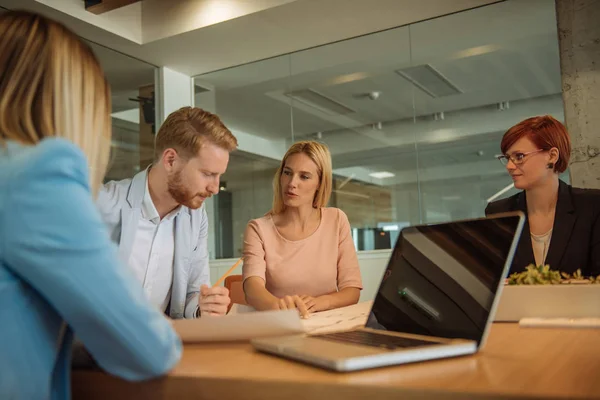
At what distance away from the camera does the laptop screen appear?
1032 millimetres

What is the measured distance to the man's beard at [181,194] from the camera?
224 centimetres

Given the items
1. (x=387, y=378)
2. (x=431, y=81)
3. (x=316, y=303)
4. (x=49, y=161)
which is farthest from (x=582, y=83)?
(x=49, y=161)

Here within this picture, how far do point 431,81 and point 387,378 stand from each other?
175 inches

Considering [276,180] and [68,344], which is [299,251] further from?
[68,344]

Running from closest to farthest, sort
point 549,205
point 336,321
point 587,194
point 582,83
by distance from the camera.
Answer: point 336,321, point 587,194, point 549,205, point 582,83

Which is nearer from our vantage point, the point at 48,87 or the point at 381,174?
the point at 48,87

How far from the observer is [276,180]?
2.89 meters

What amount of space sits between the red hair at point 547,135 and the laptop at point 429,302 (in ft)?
5.31

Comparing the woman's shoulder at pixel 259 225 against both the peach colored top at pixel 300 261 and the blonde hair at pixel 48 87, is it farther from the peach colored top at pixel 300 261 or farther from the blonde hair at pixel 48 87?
the blonde hair at pixel 48 87

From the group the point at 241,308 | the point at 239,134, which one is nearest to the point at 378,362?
the point at 241,308

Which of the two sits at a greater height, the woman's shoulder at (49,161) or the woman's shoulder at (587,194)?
the woman's shoulder at (587,194)

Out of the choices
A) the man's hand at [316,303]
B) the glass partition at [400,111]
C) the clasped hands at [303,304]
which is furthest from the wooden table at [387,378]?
the glass partition at [400,111]

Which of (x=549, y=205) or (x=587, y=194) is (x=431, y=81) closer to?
(x=549, y=205)

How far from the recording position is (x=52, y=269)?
0.76 metres
